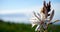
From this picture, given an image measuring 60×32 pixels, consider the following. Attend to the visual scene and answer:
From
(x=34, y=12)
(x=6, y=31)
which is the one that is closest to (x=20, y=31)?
(x=6, y=31)

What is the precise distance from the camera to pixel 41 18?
72.1 inches

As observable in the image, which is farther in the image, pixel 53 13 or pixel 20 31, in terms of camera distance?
pixel 20 31

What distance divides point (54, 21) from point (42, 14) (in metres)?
0.11

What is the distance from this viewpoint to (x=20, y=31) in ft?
35.6

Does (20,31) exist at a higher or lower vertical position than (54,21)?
lower

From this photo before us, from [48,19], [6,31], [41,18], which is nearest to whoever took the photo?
[48,19]

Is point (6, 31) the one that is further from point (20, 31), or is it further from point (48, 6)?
point (48, 6)

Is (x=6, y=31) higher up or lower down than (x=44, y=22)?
lower down

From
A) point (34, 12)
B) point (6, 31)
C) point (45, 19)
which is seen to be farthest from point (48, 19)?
point (6, 31)

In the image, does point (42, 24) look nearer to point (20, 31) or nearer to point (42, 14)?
point (42, 14)

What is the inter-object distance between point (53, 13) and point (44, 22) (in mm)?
116

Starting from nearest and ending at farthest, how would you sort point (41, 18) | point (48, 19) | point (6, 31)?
point (48, 19), point (41, 18), point (6, 31)

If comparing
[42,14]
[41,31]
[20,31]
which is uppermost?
[42,14]

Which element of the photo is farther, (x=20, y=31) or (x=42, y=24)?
(x=20, y=31)
